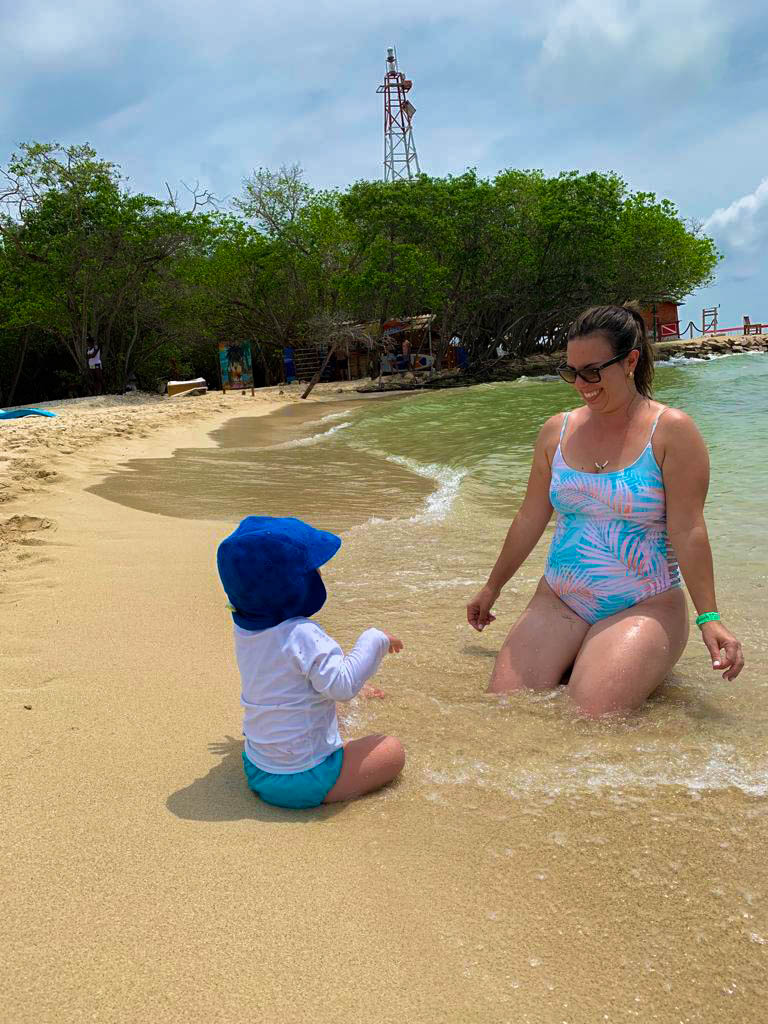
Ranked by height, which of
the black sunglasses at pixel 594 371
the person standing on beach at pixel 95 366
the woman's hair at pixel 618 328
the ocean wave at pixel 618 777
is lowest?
the ocean wave at pixel 618 777

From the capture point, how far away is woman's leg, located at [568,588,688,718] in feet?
9.70

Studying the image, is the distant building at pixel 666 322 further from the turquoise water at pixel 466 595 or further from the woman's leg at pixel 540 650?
the woman's leg at pixel 540 650

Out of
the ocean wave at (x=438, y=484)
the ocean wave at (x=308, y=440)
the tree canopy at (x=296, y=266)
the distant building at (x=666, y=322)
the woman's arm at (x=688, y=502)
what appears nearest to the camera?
the woman's arm at (x=688, y=502)

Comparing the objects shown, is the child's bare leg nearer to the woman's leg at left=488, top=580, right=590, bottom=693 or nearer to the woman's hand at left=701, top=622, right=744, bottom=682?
the woman's leg at left=488, top=580, right=590, bottom=693

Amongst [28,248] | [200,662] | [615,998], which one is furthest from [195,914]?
[28,248]

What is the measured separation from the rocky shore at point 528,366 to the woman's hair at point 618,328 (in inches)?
837

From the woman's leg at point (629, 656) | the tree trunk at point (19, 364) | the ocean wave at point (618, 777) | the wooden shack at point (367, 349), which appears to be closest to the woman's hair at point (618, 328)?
the woman's leg at point (629, 656)

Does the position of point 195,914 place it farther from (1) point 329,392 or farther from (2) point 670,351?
(2) point 670,351

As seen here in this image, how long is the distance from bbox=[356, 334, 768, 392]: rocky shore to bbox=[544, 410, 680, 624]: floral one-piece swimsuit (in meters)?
21.4

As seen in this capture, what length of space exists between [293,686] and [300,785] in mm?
292

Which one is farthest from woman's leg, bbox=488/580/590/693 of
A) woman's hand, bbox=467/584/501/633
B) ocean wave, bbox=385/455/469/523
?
ocean wave, bbox=385/455/469/523

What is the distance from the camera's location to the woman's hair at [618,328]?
10.2 ft

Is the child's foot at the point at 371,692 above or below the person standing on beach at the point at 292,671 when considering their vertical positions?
below

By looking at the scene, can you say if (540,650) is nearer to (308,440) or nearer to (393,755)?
(393,755)
